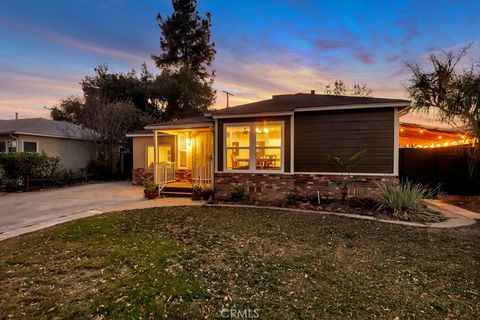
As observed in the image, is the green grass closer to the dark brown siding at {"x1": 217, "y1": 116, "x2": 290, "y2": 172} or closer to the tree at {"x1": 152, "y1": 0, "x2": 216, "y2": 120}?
the dark brown siding at {"x1": 217, "y1": 116, "x2": 290, "y2": 172}

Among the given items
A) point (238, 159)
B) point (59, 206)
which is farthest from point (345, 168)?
point (59, 206)

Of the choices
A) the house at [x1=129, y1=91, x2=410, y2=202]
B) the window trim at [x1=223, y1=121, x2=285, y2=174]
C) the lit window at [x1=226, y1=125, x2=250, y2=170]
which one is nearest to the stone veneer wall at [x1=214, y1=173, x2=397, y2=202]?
the house at [x1=129, y1=91, x2=410, y2=202]

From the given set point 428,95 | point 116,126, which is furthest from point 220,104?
point 428,95

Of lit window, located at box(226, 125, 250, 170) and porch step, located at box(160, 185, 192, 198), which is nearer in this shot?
lit window, located at box(226, 125, 250, 170)

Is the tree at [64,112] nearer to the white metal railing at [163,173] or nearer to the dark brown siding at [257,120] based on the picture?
the white metal railing at [163,173]

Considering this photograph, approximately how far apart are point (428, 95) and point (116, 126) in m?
16.7

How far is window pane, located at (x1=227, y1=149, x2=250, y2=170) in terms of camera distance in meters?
9.23

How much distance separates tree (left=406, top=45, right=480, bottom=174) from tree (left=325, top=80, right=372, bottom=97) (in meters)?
15.2

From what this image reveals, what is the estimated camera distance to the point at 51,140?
15414mm

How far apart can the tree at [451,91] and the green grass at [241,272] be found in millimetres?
4757

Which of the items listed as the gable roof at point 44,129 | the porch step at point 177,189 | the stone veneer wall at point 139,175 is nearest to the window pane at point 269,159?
the porch step at point 177,189

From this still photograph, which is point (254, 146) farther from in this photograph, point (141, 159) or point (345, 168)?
point (141, 159)

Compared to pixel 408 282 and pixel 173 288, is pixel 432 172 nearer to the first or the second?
pixel 408 282

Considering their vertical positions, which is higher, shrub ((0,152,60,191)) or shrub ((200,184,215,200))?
shrub ((0,152,60,191))
